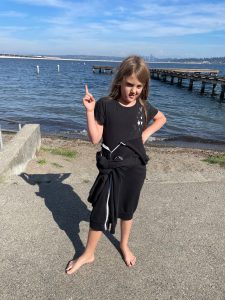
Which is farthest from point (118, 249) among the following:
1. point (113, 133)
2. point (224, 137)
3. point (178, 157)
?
point (224, 137)

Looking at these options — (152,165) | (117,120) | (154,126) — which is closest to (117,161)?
(117,120)

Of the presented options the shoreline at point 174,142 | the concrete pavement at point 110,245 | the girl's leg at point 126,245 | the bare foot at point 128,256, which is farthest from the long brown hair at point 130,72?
the shoreline at point 174,142

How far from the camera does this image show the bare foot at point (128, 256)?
9.86 ft

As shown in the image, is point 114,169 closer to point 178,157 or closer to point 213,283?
point 213,283

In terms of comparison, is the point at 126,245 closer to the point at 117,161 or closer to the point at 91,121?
the point at 117,161

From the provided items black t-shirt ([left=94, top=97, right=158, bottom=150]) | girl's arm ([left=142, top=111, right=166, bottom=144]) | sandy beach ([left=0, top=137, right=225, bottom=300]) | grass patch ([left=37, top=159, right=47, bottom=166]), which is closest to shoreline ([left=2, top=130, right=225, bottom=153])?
grass patch ([left=37, top=159, right=47, bottom=166])

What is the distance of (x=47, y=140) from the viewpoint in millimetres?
10711

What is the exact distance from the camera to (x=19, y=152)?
517cm

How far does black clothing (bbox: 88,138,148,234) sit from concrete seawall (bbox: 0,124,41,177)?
2266 millimetres

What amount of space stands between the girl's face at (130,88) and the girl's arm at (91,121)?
279 mm

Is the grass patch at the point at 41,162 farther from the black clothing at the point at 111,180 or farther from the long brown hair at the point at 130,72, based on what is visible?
the long brown hair at the point at 130,72

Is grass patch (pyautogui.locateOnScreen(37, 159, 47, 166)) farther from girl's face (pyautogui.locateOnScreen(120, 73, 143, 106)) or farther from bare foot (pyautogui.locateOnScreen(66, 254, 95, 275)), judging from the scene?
girl's face (pyautogui.locateOnScreen(120, 73, 143, 106))

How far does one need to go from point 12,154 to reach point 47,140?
579cm

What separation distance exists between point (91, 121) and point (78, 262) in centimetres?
131
